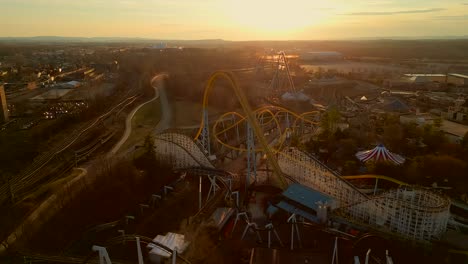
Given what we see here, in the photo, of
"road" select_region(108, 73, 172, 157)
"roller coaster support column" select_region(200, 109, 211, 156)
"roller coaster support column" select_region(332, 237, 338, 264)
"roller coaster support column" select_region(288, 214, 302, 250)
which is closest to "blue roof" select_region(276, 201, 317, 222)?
"roller coaster support column" select_region(288, 214, 302, 250)

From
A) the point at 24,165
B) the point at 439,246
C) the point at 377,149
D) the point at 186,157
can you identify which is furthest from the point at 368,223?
the point at 24,165

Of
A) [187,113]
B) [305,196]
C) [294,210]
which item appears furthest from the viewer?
[187,113]

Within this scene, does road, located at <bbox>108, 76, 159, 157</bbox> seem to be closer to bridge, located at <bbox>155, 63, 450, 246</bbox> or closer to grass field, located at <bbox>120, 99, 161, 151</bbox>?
grass field, located at <bbox>120, 99, 161, 151</bbox>

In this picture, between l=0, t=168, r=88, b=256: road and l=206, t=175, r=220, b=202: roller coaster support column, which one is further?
l=206, t=175, r=220, b=202: roller coaster support column

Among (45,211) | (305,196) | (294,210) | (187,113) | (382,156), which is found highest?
(382,156)

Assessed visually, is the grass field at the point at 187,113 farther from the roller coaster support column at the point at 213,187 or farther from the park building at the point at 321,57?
the park building at the point at 321,57

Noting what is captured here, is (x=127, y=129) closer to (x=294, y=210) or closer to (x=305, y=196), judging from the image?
(x=305, y=196)

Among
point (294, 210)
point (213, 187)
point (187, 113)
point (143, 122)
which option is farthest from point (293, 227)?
point (187, 113)
